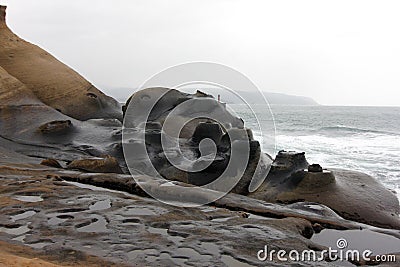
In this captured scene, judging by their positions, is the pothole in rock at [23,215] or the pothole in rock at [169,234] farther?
the pothole in rock at [23,215]

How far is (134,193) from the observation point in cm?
409

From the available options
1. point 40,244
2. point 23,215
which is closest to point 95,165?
point 23,215

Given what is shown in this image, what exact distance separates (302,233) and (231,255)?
93 cm

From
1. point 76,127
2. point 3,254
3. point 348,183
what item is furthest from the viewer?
point 76,127

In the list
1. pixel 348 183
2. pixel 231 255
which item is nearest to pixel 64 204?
pixel 231 255

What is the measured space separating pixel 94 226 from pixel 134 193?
1.16m

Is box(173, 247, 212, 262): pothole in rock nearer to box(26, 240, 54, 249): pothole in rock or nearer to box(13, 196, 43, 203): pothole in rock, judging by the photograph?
box(26, 240, 54, 249): pothole in rock

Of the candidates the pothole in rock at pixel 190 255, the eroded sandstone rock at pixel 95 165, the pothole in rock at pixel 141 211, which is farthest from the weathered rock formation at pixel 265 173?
the pothole in rock at pixel 190 255

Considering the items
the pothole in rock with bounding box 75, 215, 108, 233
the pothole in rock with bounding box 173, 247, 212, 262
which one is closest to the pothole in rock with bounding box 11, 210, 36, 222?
the pothole in rock with bounding box 75, 215, 108, 233

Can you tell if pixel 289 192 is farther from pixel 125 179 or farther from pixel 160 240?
pixel 160 240

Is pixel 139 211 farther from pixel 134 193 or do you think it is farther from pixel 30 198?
pixel 30 198

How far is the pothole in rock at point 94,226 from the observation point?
112 inches

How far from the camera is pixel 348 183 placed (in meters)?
6.25

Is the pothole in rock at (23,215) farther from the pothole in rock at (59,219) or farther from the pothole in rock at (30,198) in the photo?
the pothole in rock at (30,198)
